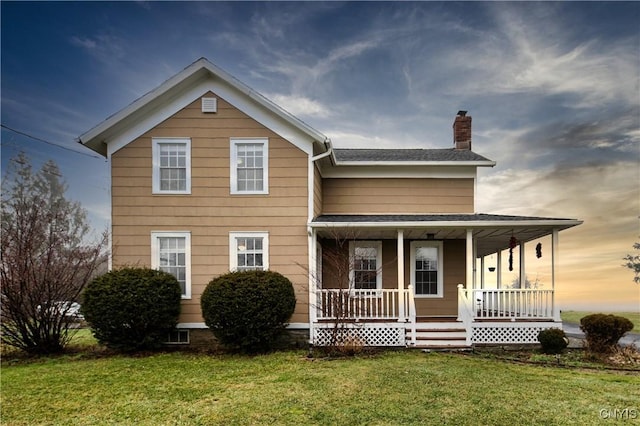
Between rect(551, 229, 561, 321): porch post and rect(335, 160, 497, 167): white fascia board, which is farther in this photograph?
rect(335, 160, 497, 167): white fascia board

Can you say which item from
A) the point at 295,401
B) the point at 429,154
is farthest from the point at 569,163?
the point at 295,401

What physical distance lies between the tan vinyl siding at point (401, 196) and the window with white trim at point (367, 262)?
112 cm

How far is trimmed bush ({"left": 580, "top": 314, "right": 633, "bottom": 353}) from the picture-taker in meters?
9.48

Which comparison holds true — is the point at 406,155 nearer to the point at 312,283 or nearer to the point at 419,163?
the point at 419,163

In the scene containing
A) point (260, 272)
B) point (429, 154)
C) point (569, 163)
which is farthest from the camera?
point (429, 154)

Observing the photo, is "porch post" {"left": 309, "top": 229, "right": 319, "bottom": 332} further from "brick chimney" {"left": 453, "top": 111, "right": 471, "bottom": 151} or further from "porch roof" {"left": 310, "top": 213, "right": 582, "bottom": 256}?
"brick chimney" {"left": 453, "top": 111, "right": 471, "bottom": 151}

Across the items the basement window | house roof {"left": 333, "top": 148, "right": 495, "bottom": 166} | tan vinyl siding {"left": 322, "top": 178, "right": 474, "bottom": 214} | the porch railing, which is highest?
house roof {"left": 333, "top": 148, "right": 495, "bottom": 166}

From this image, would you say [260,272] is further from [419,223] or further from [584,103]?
[584,103]

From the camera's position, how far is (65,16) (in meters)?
13.4

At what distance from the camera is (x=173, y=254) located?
1101 centimetres

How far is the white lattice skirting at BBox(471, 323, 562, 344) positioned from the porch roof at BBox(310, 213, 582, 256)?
8.55ft

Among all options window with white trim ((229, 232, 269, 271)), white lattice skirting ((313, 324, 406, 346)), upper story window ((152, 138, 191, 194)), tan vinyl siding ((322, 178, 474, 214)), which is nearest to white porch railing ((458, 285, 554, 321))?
white lattice skirting ((313, 324, 406, 346))

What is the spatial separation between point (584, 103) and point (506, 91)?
2344 mm

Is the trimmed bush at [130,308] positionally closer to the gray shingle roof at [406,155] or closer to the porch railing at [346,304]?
the porch railing at [346,304]
